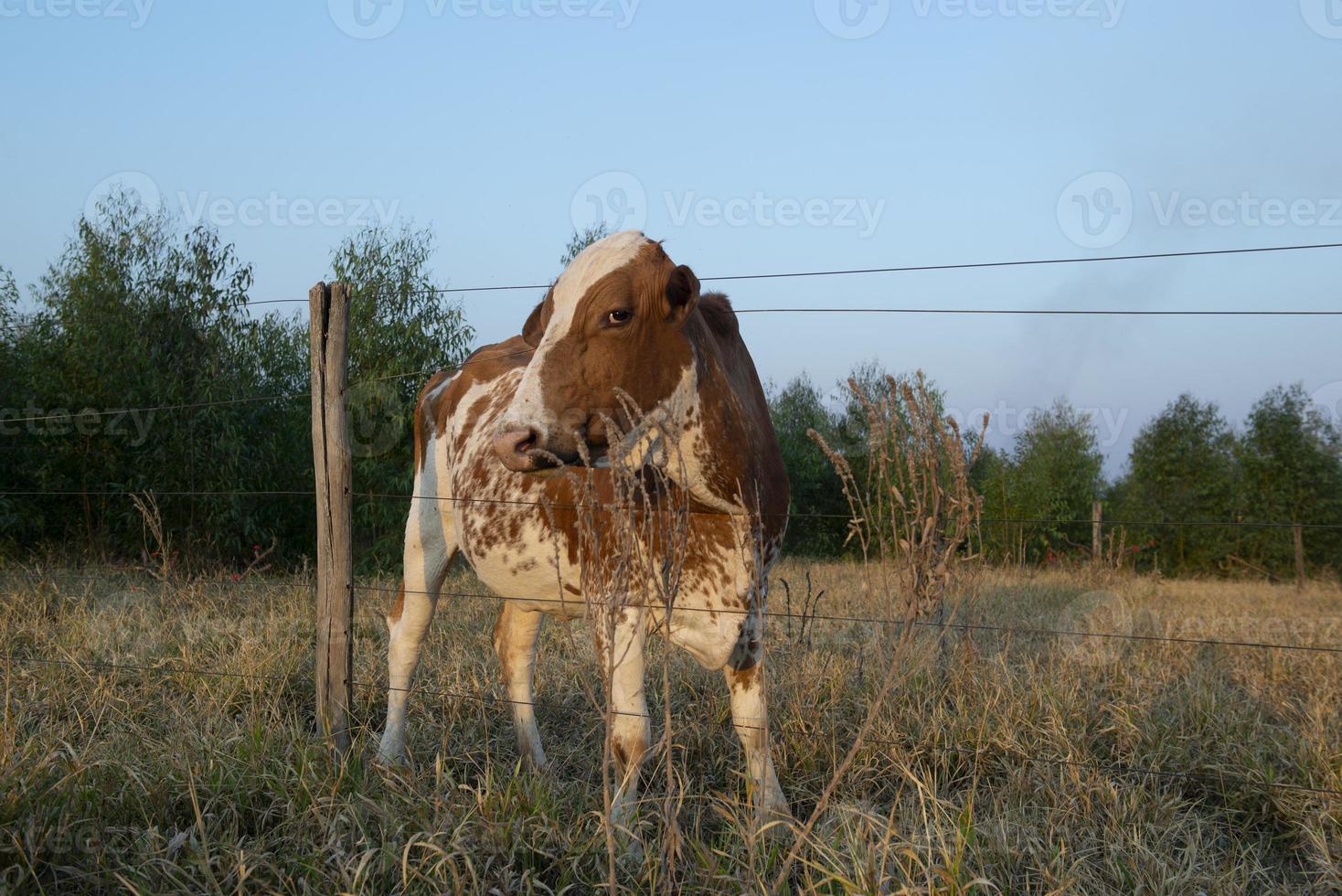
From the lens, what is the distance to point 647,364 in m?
3.41

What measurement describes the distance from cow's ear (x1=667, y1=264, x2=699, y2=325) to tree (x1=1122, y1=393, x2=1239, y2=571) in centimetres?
2793

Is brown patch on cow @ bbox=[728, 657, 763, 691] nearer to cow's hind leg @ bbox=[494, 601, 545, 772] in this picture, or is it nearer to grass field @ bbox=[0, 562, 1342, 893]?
grass field @ bbox=[0, 562, 1342, 893]

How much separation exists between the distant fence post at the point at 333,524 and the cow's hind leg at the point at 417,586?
25.7 inches

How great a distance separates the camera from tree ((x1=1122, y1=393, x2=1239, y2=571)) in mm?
28438

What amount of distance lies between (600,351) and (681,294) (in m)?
0.41

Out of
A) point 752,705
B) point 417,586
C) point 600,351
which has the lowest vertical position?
point 752,705

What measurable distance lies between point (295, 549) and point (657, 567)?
15.7 meters

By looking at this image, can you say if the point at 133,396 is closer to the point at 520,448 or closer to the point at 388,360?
the point at 388,360

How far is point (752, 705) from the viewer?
366cm

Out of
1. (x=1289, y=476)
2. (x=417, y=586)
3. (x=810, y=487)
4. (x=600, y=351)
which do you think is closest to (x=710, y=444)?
(x=600, y=351)

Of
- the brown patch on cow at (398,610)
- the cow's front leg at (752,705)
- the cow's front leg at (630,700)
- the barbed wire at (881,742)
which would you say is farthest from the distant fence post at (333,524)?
the cow's front leg at (752,705)

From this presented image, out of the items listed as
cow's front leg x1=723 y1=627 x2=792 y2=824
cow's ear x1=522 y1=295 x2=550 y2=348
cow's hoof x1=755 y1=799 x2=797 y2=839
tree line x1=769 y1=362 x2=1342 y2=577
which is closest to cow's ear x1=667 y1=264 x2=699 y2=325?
cow's ear x1=522 y1=295 x2=550 y2=348

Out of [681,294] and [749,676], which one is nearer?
[681,294]

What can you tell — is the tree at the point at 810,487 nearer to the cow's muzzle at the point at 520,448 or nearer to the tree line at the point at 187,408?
the tree line at the point at 187,408
